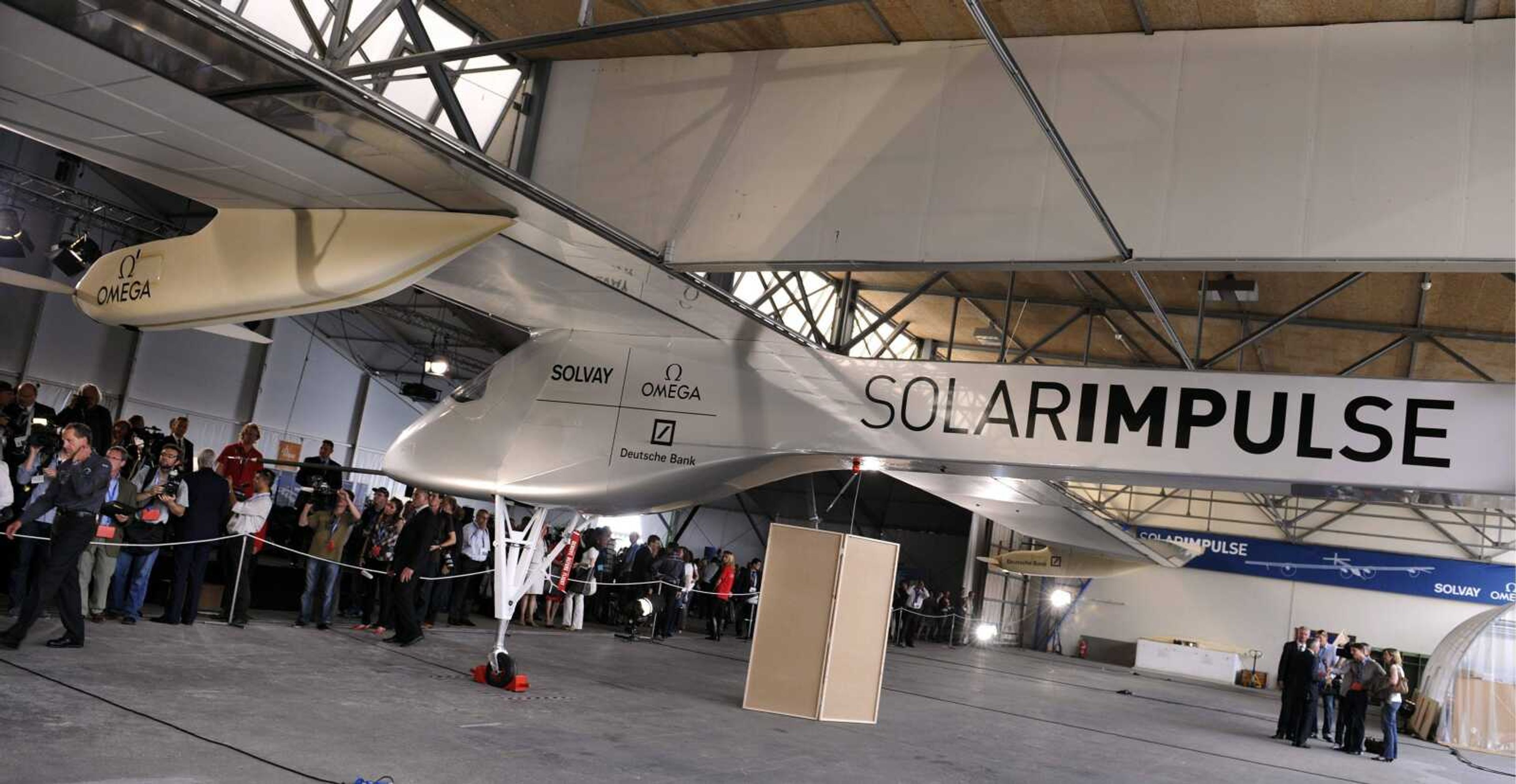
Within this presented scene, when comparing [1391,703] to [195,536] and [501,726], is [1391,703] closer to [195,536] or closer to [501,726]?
[501,726]

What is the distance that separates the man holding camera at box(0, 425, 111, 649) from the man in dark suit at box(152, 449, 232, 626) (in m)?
1.99

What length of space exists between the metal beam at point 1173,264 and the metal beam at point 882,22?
5.46ft

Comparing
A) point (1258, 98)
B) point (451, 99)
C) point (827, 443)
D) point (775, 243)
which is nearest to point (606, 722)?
point (827, 443)

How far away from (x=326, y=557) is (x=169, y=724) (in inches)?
218

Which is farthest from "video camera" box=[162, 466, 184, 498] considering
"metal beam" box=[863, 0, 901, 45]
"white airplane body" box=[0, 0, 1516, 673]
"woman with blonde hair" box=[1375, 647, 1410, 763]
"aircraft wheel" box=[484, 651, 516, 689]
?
"woman with blonde hair" box=[1375, 647, 1410, 763]

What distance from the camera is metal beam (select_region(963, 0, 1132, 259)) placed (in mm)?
4020

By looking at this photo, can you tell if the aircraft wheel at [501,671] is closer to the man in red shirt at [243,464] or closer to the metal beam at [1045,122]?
the man in red shirt at [243,464]

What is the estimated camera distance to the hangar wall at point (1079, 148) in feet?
18.5

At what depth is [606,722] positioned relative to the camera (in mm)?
7586

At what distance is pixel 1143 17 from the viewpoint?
6262 mm

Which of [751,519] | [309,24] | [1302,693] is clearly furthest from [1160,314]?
[751,519]

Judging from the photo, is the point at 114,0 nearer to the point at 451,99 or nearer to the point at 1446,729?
the point at 451,99

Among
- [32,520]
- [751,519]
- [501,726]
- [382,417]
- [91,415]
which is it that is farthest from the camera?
[382,417]

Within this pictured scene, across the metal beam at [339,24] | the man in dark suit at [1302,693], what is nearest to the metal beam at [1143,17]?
the metal beam at [339,24]
